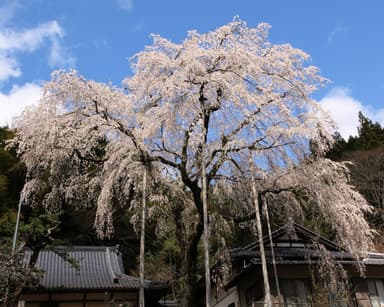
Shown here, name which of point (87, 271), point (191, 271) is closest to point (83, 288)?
point (87, 271)

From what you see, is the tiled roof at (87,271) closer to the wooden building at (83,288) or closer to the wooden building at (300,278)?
the wooden building at (83,288)

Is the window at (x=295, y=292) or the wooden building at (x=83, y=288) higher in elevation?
the wooden building at (x=83, y=288)

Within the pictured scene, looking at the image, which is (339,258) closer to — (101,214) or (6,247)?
(101,214)

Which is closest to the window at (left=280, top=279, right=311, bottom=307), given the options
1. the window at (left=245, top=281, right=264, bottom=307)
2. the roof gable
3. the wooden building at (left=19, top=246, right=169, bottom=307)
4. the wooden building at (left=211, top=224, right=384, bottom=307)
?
the wooden building at (left=211, top=224, right=384, bottom=307)

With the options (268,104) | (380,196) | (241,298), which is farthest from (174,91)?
(380,196)

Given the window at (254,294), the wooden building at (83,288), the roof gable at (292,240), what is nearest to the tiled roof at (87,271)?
the wooden building at (83,288)

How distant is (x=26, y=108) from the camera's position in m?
8.09

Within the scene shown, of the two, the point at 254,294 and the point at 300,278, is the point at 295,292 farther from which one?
the point at 254,294

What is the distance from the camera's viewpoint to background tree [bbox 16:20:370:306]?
25.6 feet

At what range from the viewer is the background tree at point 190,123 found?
7801mm

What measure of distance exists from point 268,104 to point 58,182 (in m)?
5.11

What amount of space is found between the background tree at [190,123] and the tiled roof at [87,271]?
417 cm

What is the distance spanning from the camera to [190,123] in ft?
26.3

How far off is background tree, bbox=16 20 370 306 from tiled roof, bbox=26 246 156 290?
13.7 feet
